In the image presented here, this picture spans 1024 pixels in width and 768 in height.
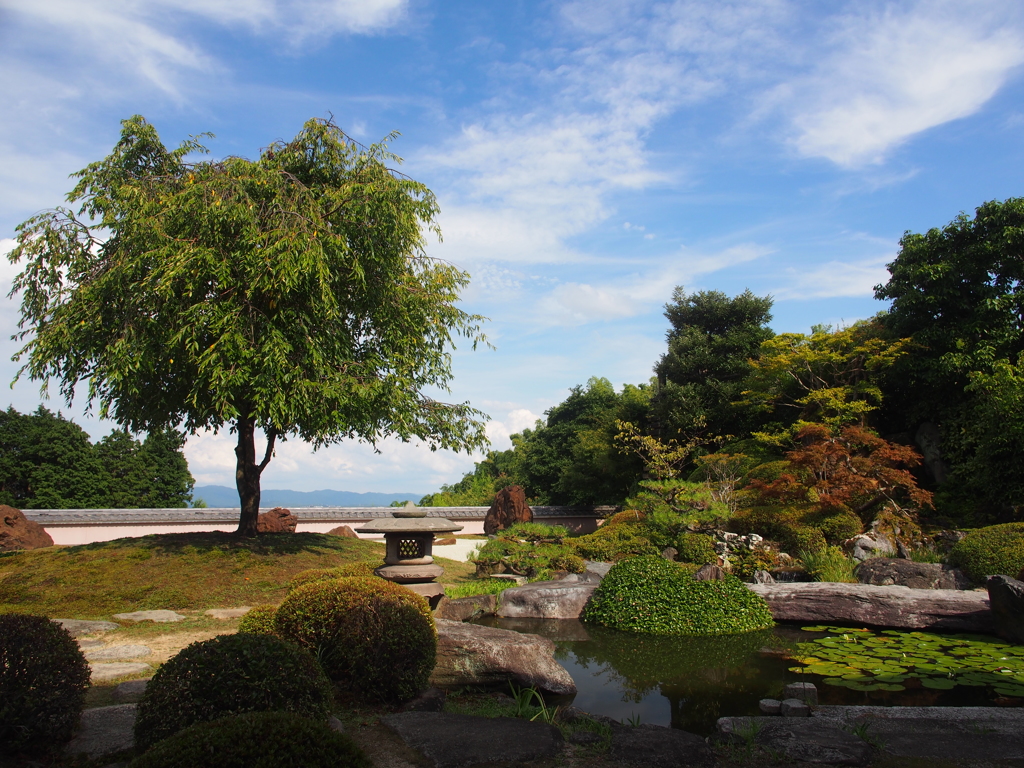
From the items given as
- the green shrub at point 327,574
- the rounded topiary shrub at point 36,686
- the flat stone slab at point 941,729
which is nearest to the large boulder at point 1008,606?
the flat stone slab at point 941,729

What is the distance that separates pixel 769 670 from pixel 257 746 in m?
5.52

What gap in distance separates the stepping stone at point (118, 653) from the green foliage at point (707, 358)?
16444mm

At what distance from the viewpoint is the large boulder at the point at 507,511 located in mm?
20297

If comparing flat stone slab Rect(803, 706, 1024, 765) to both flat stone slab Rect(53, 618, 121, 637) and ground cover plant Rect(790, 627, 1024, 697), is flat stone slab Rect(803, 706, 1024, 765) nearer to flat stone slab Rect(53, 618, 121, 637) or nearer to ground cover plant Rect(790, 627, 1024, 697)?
ground cover plant Rect(790, 627, 1024, 697)

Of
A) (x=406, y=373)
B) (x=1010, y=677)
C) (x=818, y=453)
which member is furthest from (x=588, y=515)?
(x=1010, y=677)

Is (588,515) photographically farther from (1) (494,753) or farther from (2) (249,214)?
(1) (494,753)

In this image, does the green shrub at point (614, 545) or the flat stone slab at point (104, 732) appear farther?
the green shrub at point (614, 545)

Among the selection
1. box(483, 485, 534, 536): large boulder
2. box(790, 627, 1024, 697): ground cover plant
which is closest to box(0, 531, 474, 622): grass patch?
box(790, 627, 1024, 697): ground cover plant

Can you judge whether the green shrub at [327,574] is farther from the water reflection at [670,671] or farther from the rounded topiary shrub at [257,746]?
the rounded topiary shrub at [257,746]

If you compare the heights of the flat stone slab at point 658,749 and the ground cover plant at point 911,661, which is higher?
the flat stone slab at point 658,749

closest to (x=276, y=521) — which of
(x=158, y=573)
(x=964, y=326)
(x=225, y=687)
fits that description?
(x=158, y=573)

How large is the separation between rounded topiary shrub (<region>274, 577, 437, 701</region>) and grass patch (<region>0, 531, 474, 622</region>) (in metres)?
3.44

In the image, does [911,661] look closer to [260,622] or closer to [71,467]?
[260,622]

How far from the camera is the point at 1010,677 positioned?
5.81 metres
